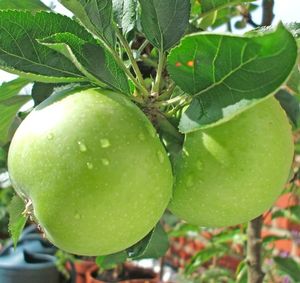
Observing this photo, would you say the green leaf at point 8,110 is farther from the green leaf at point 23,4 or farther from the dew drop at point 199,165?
the dew drop at point 199,165

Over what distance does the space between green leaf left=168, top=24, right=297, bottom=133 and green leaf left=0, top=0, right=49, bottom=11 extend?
28 centimetres

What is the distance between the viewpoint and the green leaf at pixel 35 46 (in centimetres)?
43

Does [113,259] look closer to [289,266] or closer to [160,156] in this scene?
[160,156]

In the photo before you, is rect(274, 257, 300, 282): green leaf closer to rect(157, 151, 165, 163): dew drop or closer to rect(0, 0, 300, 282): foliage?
rect(0, 0, 300, 282): foliage

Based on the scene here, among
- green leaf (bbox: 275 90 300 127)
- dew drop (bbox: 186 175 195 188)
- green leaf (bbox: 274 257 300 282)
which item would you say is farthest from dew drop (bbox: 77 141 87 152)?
green leaf (bbox: 274 257 300 282)

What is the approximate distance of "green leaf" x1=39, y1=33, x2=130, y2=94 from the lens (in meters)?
0.42

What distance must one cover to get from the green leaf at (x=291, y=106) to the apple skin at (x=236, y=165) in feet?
0.20

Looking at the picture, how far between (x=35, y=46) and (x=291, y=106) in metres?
0.25

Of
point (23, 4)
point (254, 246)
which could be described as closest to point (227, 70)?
point (23, 4)

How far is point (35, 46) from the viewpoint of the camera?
0.45m

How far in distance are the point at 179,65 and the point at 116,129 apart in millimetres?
68

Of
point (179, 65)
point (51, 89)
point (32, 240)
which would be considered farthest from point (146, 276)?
point (179, 65)

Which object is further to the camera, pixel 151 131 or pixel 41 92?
pixel 41 92

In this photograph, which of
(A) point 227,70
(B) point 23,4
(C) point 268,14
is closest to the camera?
(A) point 227,70
